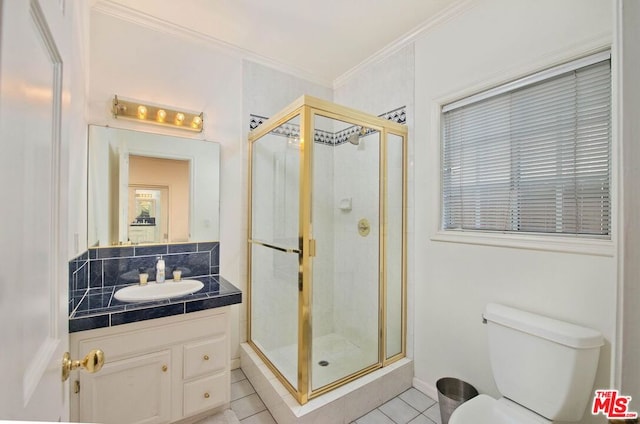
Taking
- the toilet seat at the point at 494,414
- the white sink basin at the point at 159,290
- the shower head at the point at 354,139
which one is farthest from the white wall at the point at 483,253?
the white sink basin at the point at 159,290

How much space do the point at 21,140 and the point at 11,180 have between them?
0.25ft

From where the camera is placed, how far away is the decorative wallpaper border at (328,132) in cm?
191

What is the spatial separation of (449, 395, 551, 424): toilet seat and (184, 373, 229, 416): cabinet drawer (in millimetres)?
1333

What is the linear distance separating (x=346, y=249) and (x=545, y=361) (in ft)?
4.62

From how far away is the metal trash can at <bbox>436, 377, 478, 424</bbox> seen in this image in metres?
1.66

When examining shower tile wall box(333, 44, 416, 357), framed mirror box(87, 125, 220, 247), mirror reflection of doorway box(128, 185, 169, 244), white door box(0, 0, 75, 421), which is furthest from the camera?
shower tile wall box(333, 44, 416, 357)

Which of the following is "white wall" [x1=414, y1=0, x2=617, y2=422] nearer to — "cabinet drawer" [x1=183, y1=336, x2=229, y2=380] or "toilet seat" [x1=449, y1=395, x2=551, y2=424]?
"toilet seat" [x1=449, y1=395, x2=551, y2=424]

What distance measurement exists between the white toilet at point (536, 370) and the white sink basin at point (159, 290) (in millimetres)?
1671

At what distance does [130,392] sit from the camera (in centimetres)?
152

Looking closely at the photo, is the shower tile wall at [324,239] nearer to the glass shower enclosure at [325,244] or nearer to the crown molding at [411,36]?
the glass shower enclosure at [325,244]

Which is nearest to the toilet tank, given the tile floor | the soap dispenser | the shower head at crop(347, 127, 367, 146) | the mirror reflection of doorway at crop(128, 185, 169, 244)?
the tile floor

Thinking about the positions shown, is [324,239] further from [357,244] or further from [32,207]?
[32,207]

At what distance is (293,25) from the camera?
211cm

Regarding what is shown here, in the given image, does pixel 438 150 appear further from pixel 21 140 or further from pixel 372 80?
pixel 21 140
